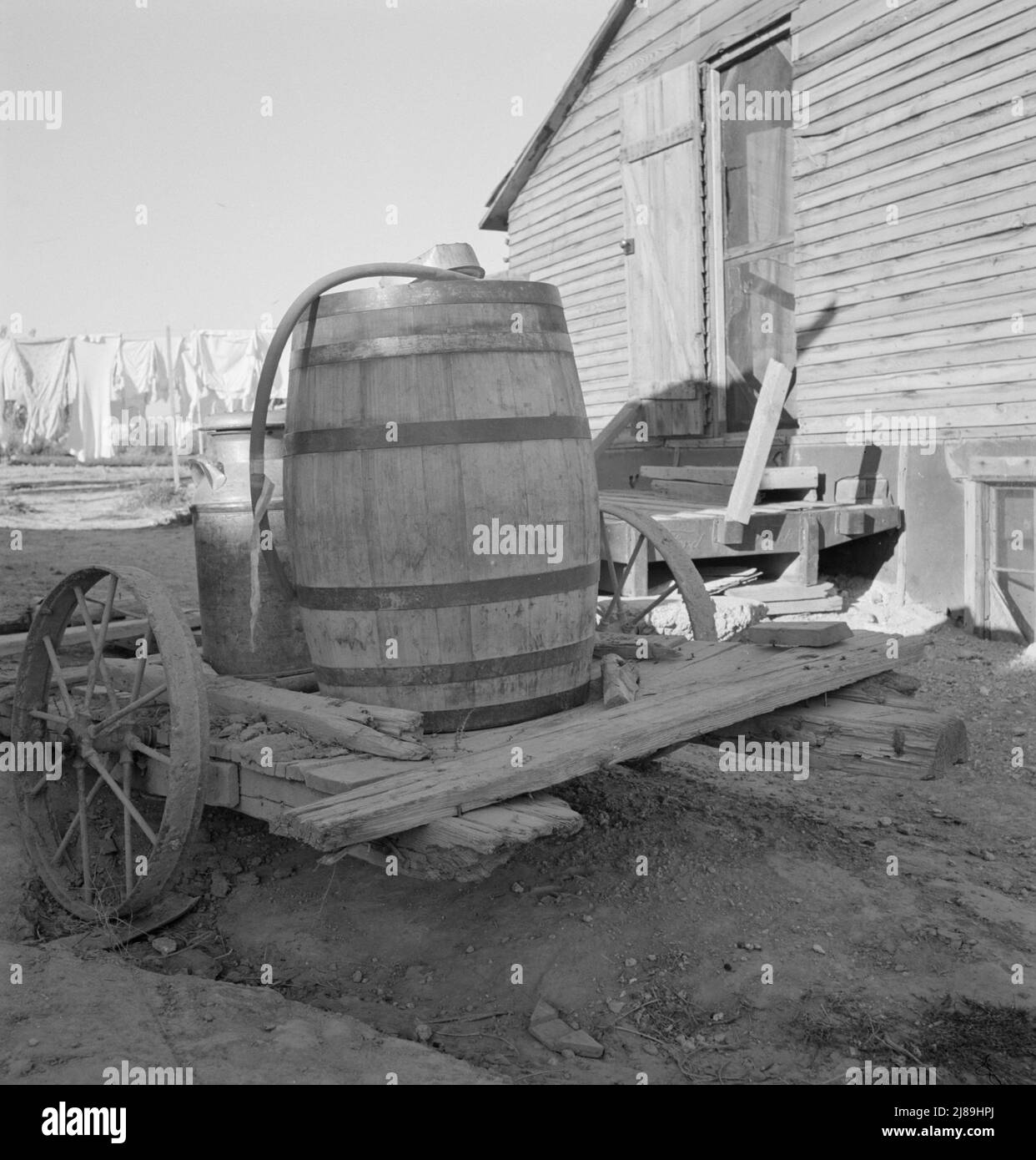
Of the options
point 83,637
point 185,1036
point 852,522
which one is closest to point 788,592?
point 852,522

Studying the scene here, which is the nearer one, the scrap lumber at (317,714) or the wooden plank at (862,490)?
the scrap lumber at (317,714)

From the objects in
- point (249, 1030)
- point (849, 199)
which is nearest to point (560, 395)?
point (249, 1030)

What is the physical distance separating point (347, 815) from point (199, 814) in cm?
77

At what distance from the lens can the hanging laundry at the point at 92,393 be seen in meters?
22.7

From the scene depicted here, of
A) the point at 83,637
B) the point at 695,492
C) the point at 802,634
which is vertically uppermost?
the point at 695,492

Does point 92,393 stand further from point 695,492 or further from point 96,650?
point 96,650

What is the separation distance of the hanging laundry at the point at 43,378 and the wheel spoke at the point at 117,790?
21.1 m

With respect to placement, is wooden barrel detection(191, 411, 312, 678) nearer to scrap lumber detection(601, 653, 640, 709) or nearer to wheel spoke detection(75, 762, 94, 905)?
wheel spoke detection(75, 762, 94, 905)

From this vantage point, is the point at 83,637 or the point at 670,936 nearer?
the point at 670,936

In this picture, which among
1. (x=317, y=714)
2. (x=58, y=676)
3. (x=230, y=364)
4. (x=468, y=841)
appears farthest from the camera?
(x=230, y=364)

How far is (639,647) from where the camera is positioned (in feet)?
13.2

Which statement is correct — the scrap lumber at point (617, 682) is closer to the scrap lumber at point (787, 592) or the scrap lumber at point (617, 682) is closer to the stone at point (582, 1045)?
the stone at point (582, 1045)

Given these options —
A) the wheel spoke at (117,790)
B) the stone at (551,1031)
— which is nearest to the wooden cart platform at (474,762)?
the wheel spoke at (117,790)

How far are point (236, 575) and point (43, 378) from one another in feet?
69.0
